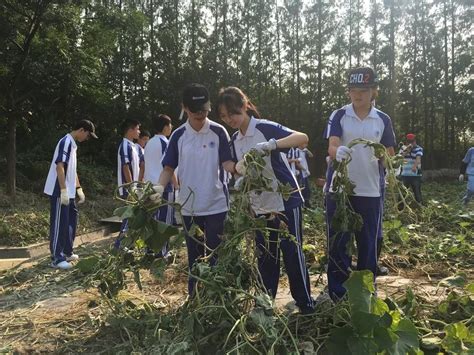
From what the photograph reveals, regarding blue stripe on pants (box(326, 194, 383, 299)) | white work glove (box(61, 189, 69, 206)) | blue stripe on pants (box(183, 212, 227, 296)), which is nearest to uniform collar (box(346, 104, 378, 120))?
blue stripe on pants (box(326, 194, 383, 299))

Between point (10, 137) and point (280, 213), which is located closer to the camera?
point (280, 213)

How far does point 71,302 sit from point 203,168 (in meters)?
1.73

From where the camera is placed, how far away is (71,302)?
13.6 feet

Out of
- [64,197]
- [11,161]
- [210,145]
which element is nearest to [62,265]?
[64,197]

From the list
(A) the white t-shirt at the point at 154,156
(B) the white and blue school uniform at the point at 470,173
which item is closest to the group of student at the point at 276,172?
(A) the white t-shirt at the point at 154,156

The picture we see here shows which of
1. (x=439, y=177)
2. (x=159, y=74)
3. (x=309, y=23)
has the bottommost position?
(x=439, y=177)

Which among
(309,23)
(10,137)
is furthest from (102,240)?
(309,23)

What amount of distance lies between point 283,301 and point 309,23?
2305cm

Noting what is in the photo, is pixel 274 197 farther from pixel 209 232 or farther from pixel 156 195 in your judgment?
pixel 156 195

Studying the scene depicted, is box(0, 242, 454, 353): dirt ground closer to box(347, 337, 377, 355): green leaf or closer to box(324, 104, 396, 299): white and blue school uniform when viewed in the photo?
box(324, 104, 396, 299): white and blue school uniform

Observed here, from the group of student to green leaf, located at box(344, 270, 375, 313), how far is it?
652mm

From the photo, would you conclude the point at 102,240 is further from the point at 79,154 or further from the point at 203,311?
the point at 79,154

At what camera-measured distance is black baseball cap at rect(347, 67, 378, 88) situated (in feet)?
10.8

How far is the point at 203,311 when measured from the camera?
280 centimetres
